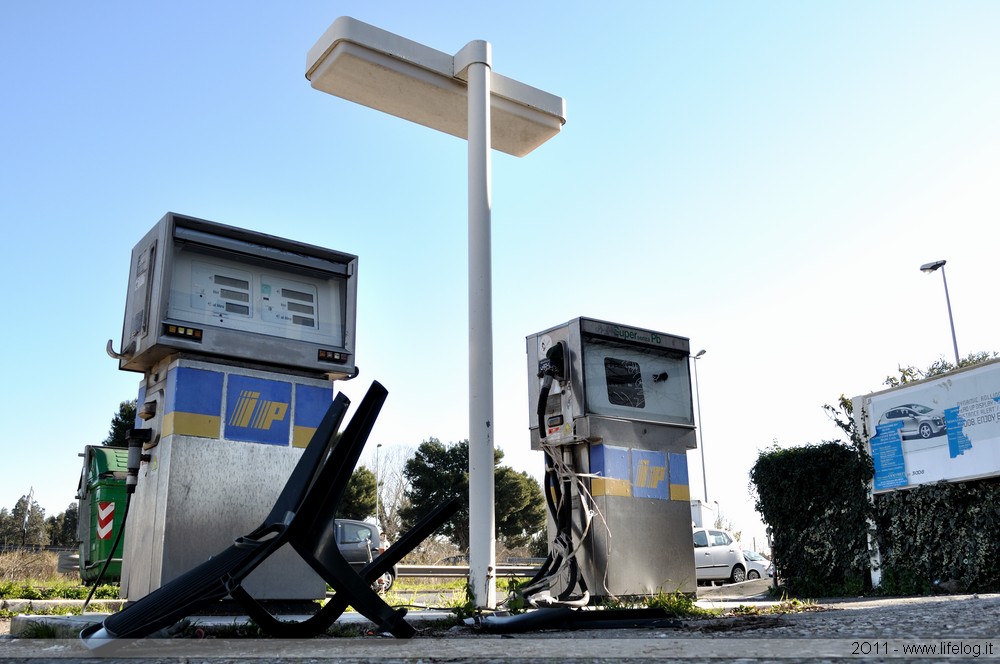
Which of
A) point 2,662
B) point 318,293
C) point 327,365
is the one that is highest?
point 318,293

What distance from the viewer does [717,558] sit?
1992cm

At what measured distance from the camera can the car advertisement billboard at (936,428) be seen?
1029cm

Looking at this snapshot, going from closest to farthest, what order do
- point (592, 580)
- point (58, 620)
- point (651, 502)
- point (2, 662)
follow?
point (2, 662) < point (58, 620) < point (592, 580) < point (651, 502)

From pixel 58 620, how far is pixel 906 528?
31.6ft

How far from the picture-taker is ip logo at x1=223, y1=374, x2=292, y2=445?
20.0 ft

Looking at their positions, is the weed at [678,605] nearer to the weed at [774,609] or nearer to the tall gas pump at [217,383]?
the weed at [774,609]

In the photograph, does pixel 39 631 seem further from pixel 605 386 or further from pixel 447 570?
pixel 447 570

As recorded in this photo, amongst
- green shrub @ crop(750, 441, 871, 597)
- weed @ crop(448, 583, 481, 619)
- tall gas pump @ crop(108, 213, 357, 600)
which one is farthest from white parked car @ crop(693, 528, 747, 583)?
tall gas pump @ crop(108, 213, 357, 600)

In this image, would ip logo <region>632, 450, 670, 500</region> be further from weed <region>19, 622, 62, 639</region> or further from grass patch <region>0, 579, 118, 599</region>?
grass patch <region>0, 579, 118, 599</region>

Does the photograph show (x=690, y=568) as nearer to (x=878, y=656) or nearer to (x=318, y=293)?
(x=318, y=293)

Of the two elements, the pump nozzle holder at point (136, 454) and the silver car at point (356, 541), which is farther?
the silver car at point (356, 541)

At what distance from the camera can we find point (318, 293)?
6844mm

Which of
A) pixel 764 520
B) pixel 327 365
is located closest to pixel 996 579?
pixel 764 520

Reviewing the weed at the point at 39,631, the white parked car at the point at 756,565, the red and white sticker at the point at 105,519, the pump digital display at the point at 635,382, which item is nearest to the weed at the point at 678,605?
the pump digital display at the point at 635,382
